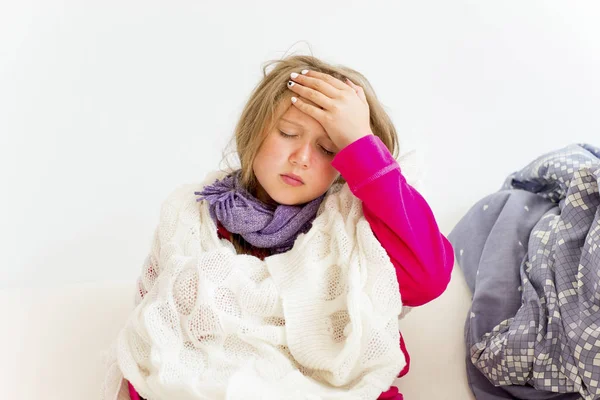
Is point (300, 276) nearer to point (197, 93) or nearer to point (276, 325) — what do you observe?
point (276, 325)

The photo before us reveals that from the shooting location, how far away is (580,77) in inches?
86.7

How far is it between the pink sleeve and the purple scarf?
0.48ft

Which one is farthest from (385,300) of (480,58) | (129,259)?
(480,58)

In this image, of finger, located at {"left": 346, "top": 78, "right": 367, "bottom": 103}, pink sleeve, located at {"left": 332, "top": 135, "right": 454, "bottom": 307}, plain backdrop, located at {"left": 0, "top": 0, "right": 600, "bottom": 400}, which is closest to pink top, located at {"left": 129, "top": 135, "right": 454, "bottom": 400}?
pink sleeve, located at {"left": 332, "top": 135, "right": 454, "bottom": 307}

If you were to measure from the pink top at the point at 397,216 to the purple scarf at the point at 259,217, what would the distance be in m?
0.14

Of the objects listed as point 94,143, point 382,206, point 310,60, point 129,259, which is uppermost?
point 310,60

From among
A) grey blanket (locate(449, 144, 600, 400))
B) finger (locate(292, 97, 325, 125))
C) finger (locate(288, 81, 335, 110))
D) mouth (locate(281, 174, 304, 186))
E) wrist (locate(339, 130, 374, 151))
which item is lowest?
grey blanket (locate(449, 144, 600, 400))

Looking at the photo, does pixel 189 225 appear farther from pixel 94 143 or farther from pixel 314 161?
pixel 94 143

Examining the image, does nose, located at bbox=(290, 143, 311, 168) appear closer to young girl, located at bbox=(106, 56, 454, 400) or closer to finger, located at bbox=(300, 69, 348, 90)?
young girl, located at bbox=(106, 56, 454, 400)

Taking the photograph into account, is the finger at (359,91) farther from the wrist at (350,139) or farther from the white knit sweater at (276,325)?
the white knit sweater at (276,325)

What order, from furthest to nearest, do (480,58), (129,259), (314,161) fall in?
1. (480,58)
2. (129,259)
3. (314,161)

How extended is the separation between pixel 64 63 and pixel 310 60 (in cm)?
108

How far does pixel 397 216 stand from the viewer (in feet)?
4.09

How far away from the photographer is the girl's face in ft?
4.36
